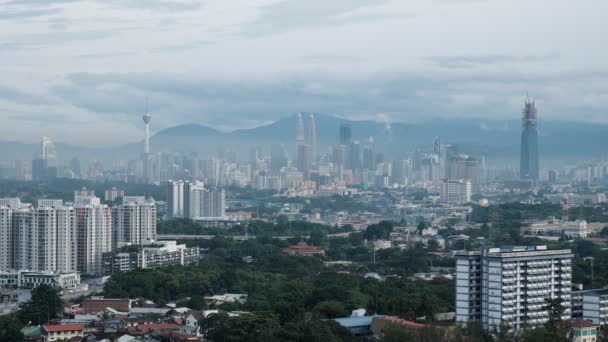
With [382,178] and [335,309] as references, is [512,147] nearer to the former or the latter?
[382,178]

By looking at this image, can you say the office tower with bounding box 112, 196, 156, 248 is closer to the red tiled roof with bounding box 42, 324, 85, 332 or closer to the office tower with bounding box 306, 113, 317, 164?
the red tiled roof with bounding box 42, 324, 85, 332

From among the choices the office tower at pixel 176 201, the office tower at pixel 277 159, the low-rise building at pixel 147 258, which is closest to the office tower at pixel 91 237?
the low-rise building at pixel 147 258

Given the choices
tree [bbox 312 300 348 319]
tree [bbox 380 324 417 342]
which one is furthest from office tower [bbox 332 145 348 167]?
tree [bbox 380 324 417 342]

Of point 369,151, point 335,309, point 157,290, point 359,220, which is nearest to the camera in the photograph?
point 335,309

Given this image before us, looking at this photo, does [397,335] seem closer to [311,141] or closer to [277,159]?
[311,141]

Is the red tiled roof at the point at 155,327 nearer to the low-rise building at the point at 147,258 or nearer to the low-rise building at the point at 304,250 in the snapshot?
the low-rise building at the point at 147,258

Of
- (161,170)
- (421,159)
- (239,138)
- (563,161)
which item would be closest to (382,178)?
(421,159)

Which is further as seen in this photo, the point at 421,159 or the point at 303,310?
the point at 421,159
